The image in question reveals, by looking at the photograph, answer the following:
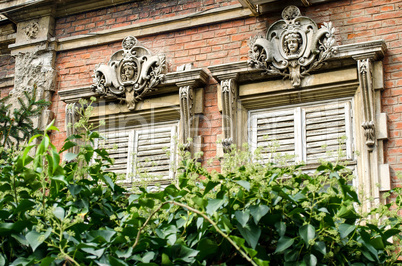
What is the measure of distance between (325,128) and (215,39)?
6.47 ft

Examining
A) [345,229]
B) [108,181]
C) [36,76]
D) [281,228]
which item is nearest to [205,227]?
[281,228]

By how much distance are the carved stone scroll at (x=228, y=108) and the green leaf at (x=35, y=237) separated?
465 cm

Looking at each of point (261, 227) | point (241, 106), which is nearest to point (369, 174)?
point (241, 106)

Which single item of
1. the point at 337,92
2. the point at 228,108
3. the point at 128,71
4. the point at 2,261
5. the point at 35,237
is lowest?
the point at 2,261

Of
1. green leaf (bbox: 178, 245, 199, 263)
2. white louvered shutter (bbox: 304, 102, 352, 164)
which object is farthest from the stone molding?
green leaf (bbox: 178, 245, 199, 263)

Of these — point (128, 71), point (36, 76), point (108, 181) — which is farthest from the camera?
point (36, 76)

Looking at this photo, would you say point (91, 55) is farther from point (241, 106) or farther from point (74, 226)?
point (74, 226)

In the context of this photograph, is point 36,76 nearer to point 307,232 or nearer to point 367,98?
point 367,98

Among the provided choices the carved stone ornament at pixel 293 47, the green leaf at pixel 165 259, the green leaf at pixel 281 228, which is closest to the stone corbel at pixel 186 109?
the carved stone ornament at pixel 293 47

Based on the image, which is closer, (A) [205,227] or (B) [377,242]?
(A) [205,227]

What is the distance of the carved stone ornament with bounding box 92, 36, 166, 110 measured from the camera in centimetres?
827

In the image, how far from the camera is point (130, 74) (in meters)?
8.36

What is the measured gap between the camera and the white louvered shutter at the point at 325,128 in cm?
722

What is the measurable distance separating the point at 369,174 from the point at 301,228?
13.1ft
